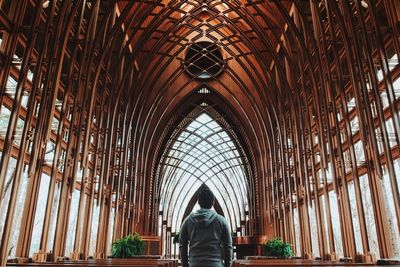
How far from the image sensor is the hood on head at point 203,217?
4.78m

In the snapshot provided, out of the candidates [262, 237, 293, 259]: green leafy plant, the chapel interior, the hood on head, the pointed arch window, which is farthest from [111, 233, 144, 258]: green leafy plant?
the pointed arch window

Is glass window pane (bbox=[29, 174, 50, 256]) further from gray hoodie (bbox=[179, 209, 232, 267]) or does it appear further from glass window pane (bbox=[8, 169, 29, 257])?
gray hoodie (bbox=[179, 209, 232, 267])

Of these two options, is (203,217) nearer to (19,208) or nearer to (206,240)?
(206,240)

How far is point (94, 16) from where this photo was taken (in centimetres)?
1666

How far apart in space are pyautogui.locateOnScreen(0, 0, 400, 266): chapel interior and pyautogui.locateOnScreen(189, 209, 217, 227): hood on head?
3993mm

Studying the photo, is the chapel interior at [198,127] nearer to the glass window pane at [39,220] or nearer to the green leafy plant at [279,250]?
the glass window pane at [39,220]

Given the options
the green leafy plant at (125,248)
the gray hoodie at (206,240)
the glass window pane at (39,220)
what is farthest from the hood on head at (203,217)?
the green leafy plant at (125,248)

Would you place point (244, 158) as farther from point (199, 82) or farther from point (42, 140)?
point (42, 140)

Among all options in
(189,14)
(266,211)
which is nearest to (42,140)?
(189,14)

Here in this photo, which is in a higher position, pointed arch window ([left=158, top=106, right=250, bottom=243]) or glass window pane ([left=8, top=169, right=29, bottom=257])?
pointed arch window ([left=158, top=106, right=250, bottom=243])

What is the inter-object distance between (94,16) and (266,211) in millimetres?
18913

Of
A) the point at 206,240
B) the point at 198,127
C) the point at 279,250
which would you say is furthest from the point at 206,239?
the point at 198,127

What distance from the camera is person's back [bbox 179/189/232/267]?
4637mm

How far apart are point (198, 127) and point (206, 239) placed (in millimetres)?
32725
